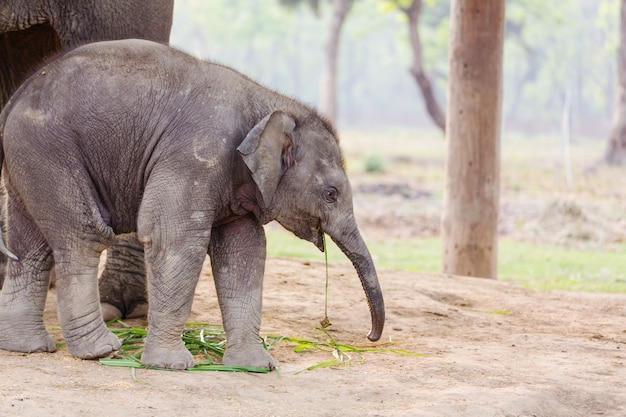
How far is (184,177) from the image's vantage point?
472 cm

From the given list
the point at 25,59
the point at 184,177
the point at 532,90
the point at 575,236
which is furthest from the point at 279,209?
the point at 532,90

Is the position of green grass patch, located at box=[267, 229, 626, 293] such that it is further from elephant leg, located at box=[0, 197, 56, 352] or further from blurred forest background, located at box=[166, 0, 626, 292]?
elephant leg, located at box=[0, 197, 56, 352]

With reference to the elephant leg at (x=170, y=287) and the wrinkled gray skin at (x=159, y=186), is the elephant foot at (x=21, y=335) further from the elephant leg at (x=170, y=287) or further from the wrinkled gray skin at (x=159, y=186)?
the elephant leg at (x=170, y=287)

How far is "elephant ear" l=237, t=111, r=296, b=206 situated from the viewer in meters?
4.72

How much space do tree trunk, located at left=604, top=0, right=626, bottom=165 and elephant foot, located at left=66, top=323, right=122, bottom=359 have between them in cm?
2086

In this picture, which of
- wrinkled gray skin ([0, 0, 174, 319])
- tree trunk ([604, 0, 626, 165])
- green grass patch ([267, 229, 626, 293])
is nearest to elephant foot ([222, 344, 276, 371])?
wrinkled gray skin ([0, 0, 174, 319])

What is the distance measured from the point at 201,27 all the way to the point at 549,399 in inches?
2540

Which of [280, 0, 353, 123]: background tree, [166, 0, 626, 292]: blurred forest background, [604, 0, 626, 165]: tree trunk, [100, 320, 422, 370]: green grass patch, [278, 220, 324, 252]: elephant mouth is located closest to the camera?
[100, 320, 422, 370]: green grass patch

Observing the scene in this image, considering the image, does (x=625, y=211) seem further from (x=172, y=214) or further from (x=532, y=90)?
(x=532, y=90)

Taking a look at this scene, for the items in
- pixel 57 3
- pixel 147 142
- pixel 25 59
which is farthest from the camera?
pixel 25 59

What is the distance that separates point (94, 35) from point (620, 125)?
20.4 m

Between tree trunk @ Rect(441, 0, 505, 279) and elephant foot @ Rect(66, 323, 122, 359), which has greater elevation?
tree trunk @ Rect(441, 0, 505, 279)

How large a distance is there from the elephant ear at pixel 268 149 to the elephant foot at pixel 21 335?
1.30 metres

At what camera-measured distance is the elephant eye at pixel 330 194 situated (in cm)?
496
